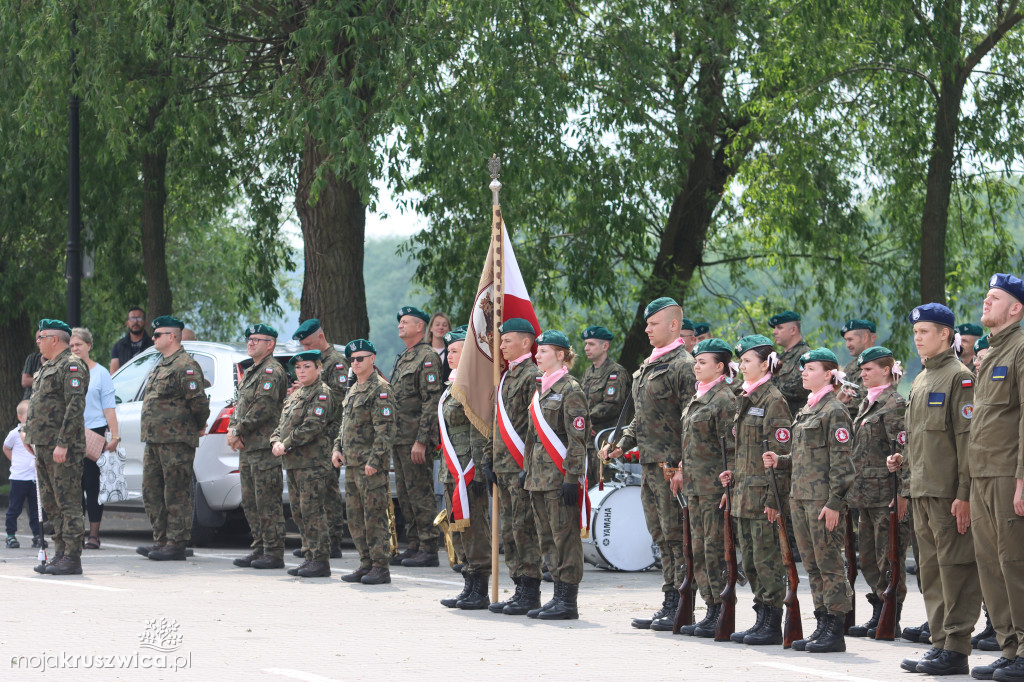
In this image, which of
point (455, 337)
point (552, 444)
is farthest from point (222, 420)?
point (552, 444)

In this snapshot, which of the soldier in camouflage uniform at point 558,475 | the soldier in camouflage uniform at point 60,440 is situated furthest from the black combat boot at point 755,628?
the soldier in camouflage uniform at point 60,440

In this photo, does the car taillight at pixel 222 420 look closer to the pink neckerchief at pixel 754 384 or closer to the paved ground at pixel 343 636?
the paved ground at pixel 343 636

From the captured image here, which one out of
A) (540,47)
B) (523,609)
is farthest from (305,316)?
(523,609)

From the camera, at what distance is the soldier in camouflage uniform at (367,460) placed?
39.4ft

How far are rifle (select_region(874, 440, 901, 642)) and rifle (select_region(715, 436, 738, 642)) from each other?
37.9 inches

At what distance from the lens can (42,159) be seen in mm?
20016

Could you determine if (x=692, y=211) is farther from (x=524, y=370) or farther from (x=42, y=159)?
(x=524, y=370)

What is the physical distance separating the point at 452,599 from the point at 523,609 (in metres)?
0.72

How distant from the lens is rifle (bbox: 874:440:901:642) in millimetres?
9062

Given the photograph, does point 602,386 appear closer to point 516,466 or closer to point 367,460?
point 367,460

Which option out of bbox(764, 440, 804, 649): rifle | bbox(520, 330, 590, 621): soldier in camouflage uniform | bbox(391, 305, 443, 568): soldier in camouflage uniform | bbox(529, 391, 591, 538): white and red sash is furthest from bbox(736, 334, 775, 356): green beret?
bbox(391, 305, 443, 568): soldier in camouflage uniform

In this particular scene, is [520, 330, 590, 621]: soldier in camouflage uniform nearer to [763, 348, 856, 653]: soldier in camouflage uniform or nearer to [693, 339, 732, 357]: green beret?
[693, 339, 732, 357]: green beret

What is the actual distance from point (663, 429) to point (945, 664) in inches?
105

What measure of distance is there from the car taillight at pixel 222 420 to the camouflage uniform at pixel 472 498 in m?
3.61
